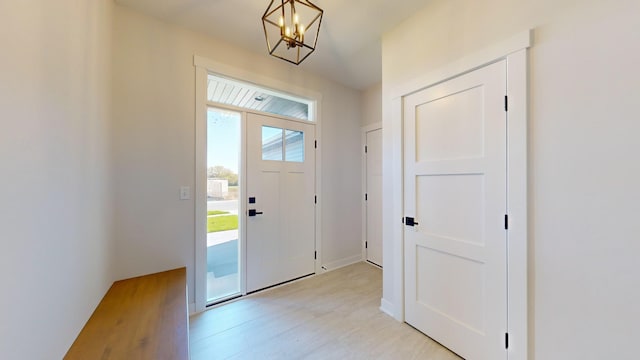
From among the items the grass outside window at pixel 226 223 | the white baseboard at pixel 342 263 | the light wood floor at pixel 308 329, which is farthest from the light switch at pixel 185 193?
the white baseboard at pixel 342 263

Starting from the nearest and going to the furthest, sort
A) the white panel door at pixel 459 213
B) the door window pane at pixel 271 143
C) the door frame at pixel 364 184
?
the white panel door at pixel 459 213 → the door window pane at pixel 271 143 → the door frame at pixel 364 184

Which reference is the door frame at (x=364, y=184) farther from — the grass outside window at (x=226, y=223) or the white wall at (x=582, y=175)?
the white wall at (x=582, y=175)

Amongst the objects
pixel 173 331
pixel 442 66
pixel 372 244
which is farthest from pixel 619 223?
pixel 372 244

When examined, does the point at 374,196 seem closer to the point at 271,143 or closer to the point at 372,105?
the point at 372,105

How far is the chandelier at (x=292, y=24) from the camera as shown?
1313mm

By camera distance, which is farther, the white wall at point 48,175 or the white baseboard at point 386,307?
the white baseboard at point 386,307

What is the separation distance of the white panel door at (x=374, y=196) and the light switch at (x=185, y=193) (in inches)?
99.8

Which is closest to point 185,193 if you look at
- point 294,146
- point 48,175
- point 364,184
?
point 48,175

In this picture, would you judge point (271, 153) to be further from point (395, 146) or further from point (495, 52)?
point (495, 52)

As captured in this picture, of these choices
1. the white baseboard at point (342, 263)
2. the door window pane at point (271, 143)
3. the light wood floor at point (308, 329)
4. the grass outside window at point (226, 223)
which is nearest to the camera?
the light wood floor at point (308, 329)

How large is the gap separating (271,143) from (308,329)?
203 centimetres

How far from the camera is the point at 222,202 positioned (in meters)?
2.63

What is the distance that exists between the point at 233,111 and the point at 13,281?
7.04 feet

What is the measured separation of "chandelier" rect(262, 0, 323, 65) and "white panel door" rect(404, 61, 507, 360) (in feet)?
3.72
